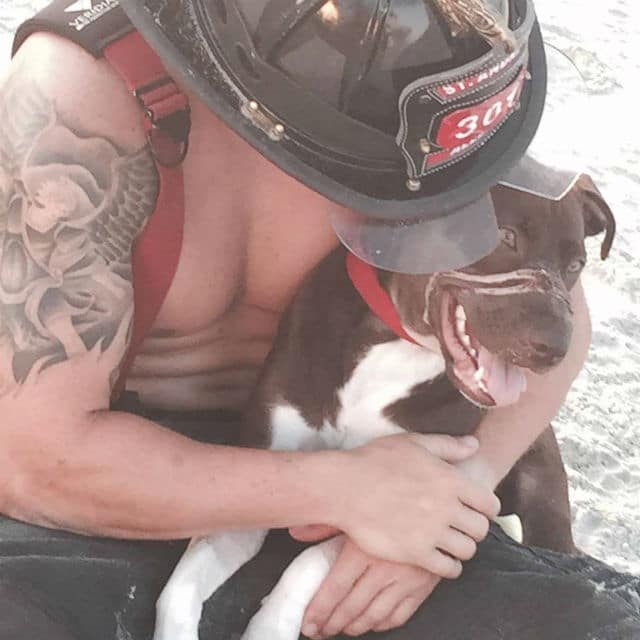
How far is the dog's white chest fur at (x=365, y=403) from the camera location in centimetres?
161

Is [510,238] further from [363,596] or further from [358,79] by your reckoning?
[363,596]

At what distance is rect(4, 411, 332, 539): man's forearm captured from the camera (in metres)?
1.33

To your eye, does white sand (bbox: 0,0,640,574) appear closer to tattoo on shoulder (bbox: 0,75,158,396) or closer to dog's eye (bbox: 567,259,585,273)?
dog's eye (bbox: 567,259,585,273)

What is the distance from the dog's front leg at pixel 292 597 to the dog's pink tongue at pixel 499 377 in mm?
310

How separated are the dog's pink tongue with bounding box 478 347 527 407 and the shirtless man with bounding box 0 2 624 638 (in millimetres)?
130

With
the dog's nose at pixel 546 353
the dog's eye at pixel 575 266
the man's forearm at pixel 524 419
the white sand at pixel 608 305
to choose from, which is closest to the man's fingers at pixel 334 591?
the man's forearm at pixel 524 419

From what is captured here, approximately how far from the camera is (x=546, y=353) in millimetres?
1384

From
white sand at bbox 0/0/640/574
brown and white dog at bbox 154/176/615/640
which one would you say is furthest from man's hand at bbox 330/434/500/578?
white sand at bbox 0/0/640/574

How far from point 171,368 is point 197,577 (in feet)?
1.03

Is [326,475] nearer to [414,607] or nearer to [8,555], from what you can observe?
[414,607]

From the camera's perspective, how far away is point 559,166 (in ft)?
4.81

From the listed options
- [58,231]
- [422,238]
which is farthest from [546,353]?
[58,231]

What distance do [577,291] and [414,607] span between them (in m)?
0.54

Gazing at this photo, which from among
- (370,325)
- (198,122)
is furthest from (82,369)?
(370,325)
